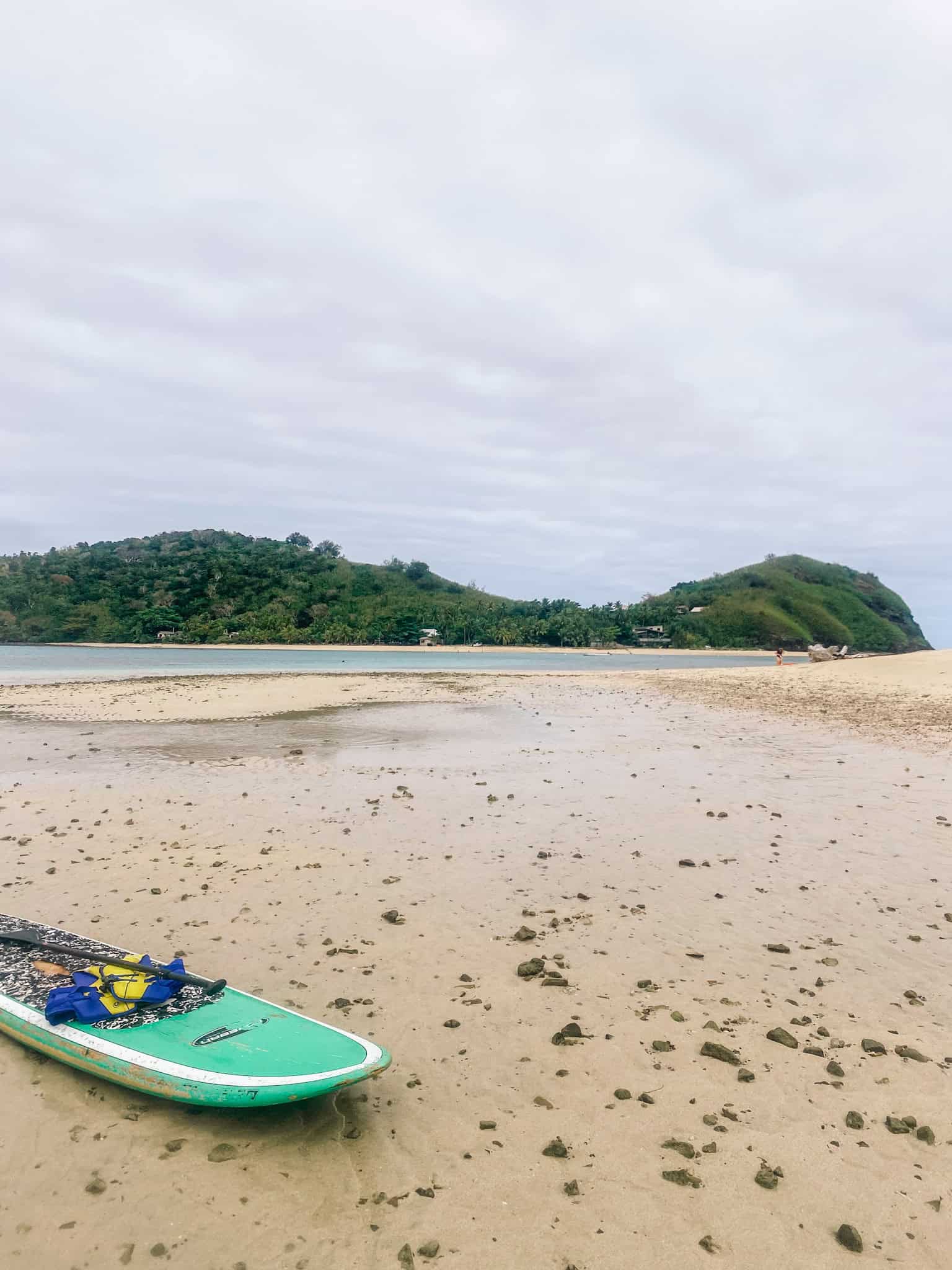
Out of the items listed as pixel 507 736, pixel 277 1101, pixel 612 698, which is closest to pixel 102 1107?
pixel 277 1101

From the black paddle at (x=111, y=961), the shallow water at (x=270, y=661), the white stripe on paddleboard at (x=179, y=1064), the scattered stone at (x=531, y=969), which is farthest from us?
the shallow water at (x=270, y=661)

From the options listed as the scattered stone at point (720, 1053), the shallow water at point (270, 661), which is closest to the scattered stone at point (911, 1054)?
the scattered stone at point (720, 1053)

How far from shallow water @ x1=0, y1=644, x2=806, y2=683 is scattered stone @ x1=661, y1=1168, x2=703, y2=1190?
46.0m

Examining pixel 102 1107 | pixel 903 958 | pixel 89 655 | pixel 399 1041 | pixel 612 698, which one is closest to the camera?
pixel 102 1107

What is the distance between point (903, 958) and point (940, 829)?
4606mm

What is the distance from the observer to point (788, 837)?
10.2m

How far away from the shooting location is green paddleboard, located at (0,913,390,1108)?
4430 mm

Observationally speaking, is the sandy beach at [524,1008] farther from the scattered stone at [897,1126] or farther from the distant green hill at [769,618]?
the distant green hill at [769,618]

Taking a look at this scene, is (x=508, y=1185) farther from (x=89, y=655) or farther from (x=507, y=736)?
(x=89, y=655)

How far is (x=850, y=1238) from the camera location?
11.5 ft

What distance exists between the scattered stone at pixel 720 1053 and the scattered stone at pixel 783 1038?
39 cm

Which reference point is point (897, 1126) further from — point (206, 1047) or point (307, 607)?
point (307, 607)

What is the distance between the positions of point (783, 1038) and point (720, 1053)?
563 millimetres

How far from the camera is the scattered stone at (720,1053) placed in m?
5.01
